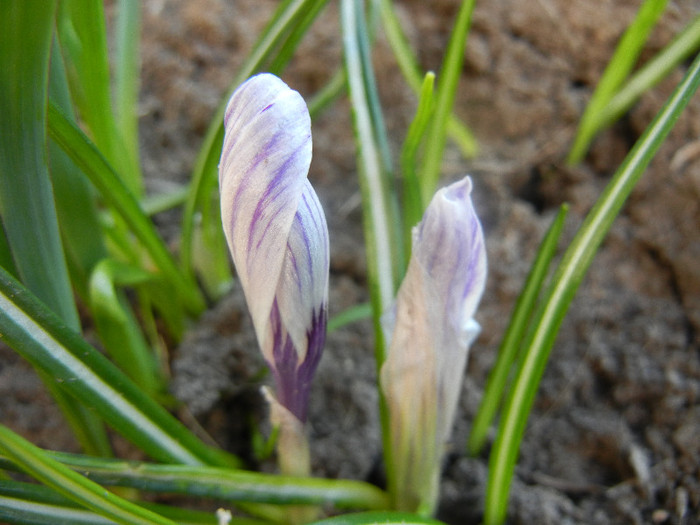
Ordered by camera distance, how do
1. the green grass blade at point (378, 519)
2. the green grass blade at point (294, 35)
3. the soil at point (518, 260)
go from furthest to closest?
the soil at point (518, 260), the green grass blade at point (294, 35), the green grass blade at point (378, 519)

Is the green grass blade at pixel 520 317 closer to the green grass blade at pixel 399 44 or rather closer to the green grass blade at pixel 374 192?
the green grass blade at pixel 374 192

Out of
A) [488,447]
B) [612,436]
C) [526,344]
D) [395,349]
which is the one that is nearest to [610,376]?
[612,436]

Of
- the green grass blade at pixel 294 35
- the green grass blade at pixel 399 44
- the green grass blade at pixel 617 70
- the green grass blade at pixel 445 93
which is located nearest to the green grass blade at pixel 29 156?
the green grass blade at pixel 294 35

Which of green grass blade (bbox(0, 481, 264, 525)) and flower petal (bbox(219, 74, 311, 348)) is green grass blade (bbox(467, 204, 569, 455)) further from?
green grass blade (bbox(0, 481, 264, 525))

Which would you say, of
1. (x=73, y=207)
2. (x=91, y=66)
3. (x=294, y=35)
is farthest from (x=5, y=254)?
(x=294, y=35)

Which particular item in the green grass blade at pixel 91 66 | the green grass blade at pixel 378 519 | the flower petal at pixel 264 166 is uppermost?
the green grass blade at pixel 91 66

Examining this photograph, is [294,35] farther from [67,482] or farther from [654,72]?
[654,72]
